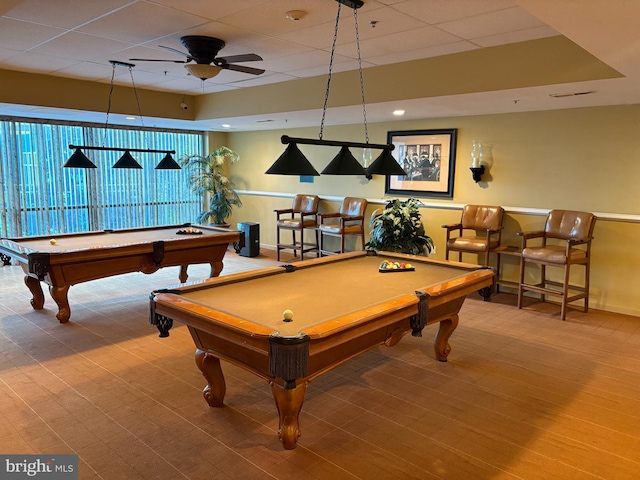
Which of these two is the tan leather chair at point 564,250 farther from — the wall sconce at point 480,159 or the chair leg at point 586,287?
the wall sconce at point 480,159

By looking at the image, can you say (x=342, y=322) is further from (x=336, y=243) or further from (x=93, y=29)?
(x=336, y=243)

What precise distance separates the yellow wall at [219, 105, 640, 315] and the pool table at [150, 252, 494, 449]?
2.35 metres

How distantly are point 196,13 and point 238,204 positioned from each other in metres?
5.72

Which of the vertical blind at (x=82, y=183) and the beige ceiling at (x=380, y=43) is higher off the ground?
the beige ceiling at (x=380, y=43)

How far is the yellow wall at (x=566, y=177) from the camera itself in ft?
16.9

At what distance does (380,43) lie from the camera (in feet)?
13.7

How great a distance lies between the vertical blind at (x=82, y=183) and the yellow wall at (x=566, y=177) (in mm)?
4094

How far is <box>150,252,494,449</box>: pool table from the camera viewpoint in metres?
2.37

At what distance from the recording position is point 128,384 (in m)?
3.43

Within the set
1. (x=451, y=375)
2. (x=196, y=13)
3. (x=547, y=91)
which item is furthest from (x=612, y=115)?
(x=196, y=13)

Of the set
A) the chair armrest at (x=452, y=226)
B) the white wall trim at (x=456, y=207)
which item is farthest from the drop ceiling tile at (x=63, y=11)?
the white wall trim at (x=456, y=207)

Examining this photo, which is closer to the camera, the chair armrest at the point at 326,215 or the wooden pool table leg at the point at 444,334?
the wooden pool table leg at the point at 444,334

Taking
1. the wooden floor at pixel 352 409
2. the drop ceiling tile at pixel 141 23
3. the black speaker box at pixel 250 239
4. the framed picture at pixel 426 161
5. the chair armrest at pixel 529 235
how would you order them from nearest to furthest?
→ the wooden floor at pixel 352 409
the drop ceiling tile at pixel 141 23
the chair armrest at pixel 529 235
the framed picture at pixel 426 161
the black speaker box at pixel 250 239

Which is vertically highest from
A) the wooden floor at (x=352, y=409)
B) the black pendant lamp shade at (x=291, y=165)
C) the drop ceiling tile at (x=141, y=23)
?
the drop ceiling tile at (x=141, y=23)
